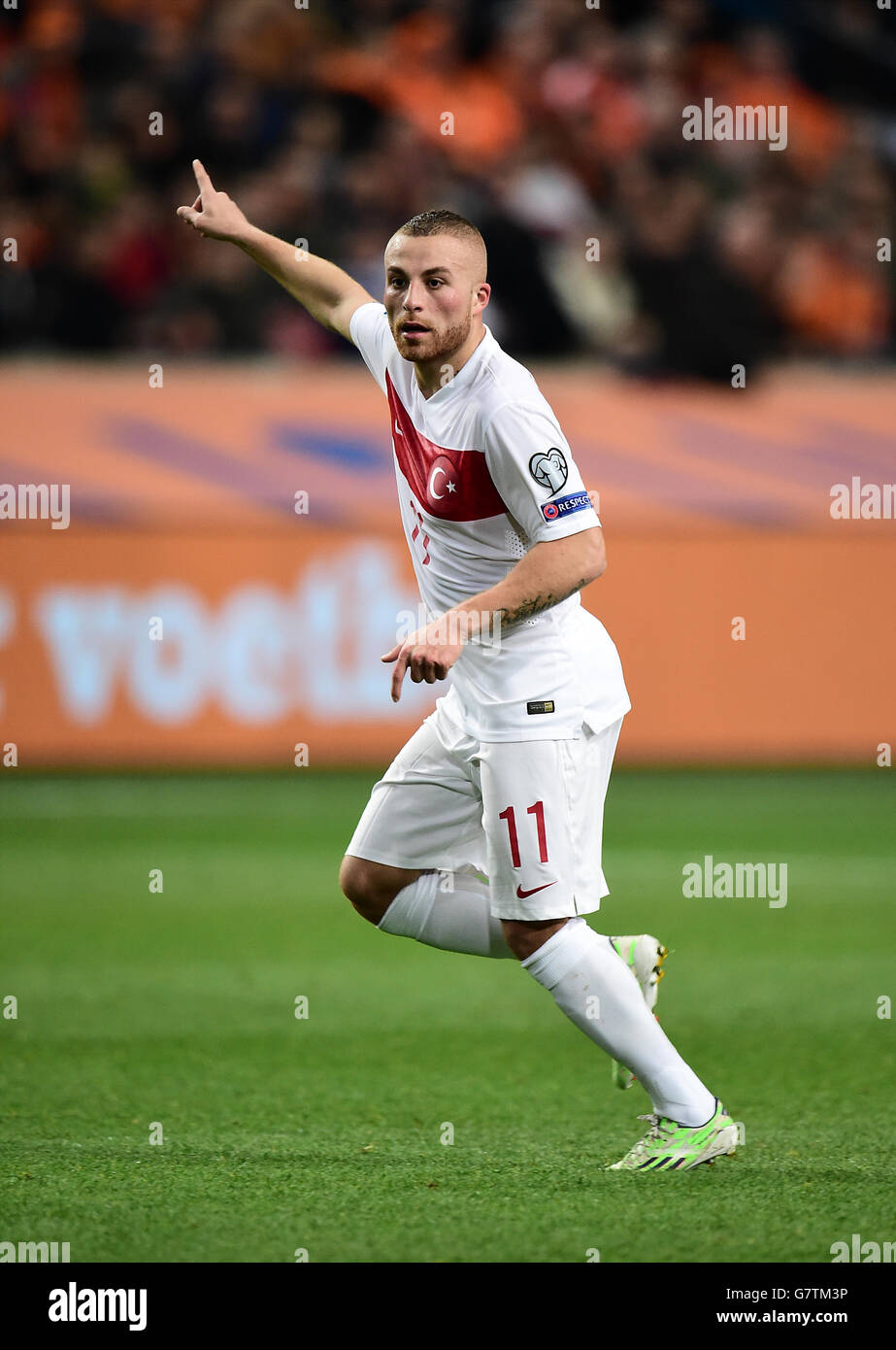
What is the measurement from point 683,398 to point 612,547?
1.32 m

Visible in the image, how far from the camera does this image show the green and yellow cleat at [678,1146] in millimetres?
4312

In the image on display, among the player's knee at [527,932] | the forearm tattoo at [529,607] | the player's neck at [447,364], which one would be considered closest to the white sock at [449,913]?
the player's knee at [527,932]

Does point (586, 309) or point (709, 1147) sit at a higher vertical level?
point (586, 309)

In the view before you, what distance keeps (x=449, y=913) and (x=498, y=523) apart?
3.44 feet

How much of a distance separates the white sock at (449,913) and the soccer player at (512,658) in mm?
91

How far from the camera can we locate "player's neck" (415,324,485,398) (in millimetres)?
4332

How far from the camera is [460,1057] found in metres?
5.73

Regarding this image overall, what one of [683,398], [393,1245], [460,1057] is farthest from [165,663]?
[393,1245]

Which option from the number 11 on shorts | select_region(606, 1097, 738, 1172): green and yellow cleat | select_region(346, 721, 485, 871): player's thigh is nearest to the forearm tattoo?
the number 11 on shorts

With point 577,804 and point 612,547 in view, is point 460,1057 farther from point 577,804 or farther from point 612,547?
point 612,547

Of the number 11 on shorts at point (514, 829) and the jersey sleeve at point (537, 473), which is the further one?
the number 11 on shorts at point (514, 829)

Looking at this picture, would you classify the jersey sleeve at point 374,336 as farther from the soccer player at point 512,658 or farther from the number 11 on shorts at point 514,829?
the number 11 on shorts at point 514,829

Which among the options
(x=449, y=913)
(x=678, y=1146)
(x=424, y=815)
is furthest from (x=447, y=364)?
(x=678, y=1146)

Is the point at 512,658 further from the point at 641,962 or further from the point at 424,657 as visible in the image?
the point at 641,962
